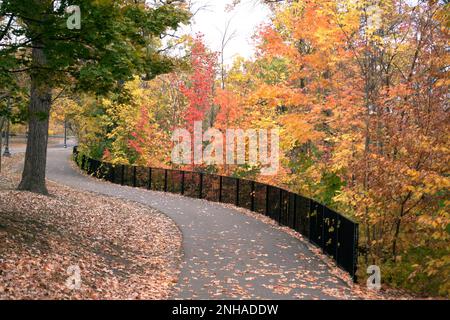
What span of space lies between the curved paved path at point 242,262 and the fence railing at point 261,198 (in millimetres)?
626

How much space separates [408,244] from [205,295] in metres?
5.07

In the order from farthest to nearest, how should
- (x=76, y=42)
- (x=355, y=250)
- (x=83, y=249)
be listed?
(x=83, y=249), (x=355, y=250), (x=76, y=42)

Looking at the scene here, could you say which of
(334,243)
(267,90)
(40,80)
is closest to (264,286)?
(334,243)

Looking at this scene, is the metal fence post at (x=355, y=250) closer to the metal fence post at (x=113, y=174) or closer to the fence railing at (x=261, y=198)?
the fence railing at (x=261, y=198)

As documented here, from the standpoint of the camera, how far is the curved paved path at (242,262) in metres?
9.73

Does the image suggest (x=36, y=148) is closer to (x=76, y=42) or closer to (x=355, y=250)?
(x=76, y=42)

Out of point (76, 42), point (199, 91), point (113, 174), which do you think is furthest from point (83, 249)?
point (199, 91)

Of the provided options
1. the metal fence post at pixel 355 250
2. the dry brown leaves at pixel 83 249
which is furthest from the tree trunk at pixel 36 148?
the metal fence post at pixel 355 250

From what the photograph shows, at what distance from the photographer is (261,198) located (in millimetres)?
20766

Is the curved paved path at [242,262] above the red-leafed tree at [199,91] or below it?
below

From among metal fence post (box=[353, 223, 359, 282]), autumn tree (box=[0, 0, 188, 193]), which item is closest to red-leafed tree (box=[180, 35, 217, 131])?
autumn tree (box=[0, 0, 188, 193])

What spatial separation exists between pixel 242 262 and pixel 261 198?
341 inches
